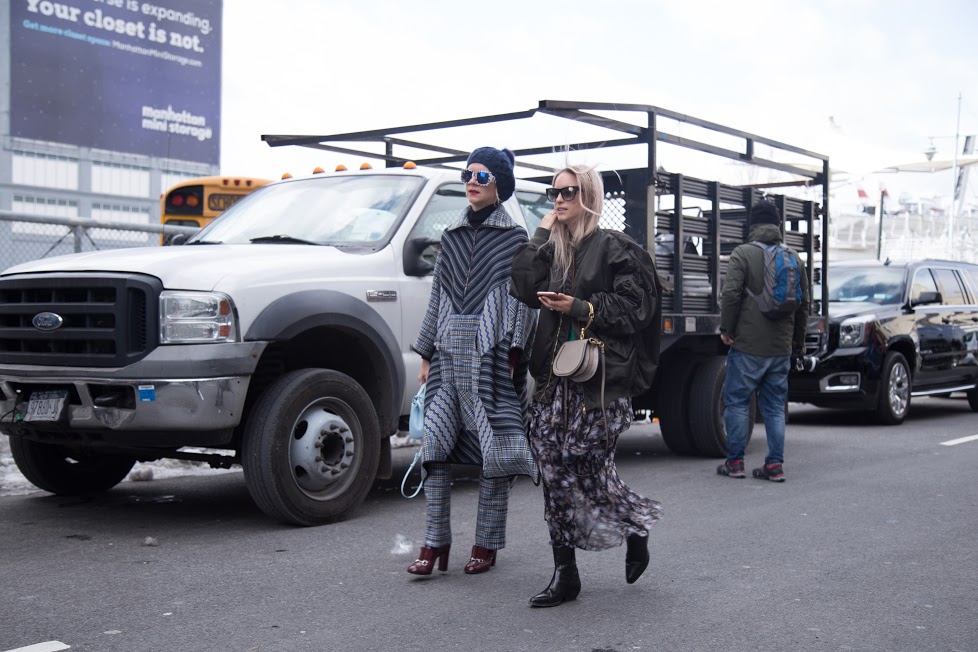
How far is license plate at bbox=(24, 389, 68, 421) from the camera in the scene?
221 inches

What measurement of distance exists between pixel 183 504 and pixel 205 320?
1766 mm

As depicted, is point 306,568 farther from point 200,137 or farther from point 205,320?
point 200,137

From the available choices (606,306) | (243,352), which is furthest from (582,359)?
(243,352)

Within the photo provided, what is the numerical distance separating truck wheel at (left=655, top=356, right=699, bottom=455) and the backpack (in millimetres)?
1334

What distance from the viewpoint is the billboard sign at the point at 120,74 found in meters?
36.7

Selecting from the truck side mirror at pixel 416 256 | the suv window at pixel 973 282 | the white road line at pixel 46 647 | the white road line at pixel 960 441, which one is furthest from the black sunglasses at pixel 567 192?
the suv window at pixel 973 282

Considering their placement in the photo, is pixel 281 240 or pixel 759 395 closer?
pixel 281 240

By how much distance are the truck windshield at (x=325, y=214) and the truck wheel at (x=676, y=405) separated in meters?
3.04

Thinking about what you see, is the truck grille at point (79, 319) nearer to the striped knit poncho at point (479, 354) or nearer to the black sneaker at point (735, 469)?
the striped knit poncho at point (479, 354)

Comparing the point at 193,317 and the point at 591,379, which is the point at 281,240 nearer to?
the point at 193,317

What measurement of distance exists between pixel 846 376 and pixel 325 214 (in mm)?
6786

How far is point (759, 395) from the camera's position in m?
7.96

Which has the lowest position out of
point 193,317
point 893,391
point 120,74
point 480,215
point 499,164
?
point 893,391

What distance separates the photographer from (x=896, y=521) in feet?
20.4
